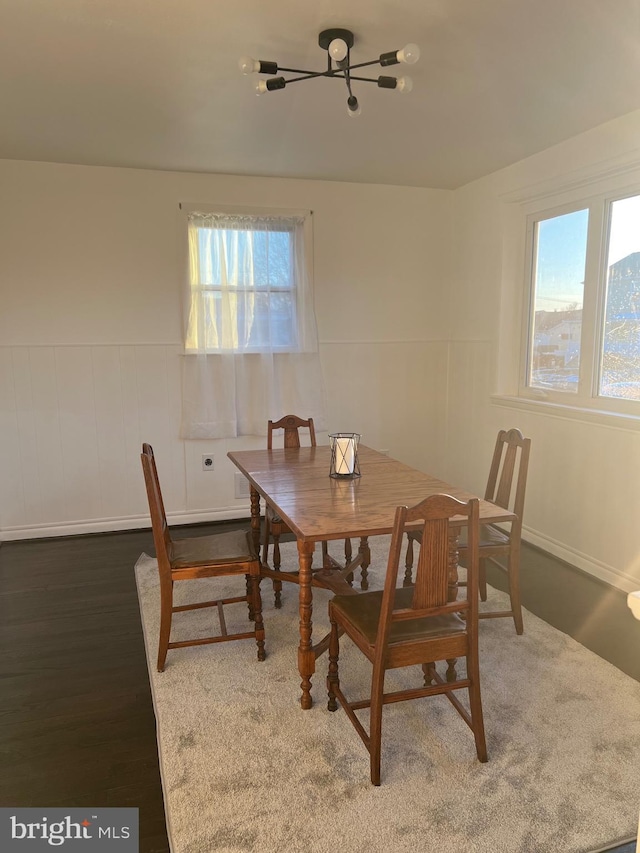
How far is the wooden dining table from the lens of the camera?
206 cm

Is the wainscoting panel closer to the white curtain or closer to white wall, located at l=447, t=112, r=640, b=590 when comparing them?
the white curtain

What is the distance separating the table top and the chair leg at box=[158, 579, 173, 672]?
555 mm

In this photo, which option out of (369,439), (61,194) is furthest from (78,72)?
(369,439)

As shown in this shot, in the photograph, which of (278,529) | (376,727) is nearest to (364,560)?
(278,529)

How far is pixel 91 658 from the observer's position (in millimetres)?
2623

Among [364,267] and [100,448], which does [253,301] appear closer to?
[364,267]

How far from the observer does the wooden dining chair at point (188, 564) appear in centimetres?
239

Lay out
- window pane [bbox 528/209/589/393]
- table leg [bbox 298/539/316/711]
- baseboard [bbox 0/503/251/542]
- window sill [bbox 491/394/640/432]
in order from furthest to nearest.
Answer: baseboard [bbox 0/503/251/542]
window pane [bbox 528/209/589/393]
window sill [bbox 491/394/640/432]
table leg [bbox 298/539/316/711]

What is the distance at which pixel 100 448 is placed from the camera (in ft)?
13.9

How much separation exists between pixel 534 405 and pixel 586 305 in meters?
0.72

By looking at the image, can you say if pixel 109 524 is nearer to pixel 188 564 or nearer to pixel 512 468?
pixel 188 564

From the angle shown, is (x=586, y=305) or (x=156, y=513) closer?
(x=156, y=513)

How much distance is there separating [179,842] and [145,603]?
158 cm

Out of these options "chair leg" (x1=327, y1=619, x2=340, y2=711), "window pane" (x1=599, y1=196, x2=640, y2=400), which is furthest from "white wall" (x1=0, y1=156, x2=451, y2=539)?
"chair leg" (x1=327, y1=619, x2=340, y2=711)
